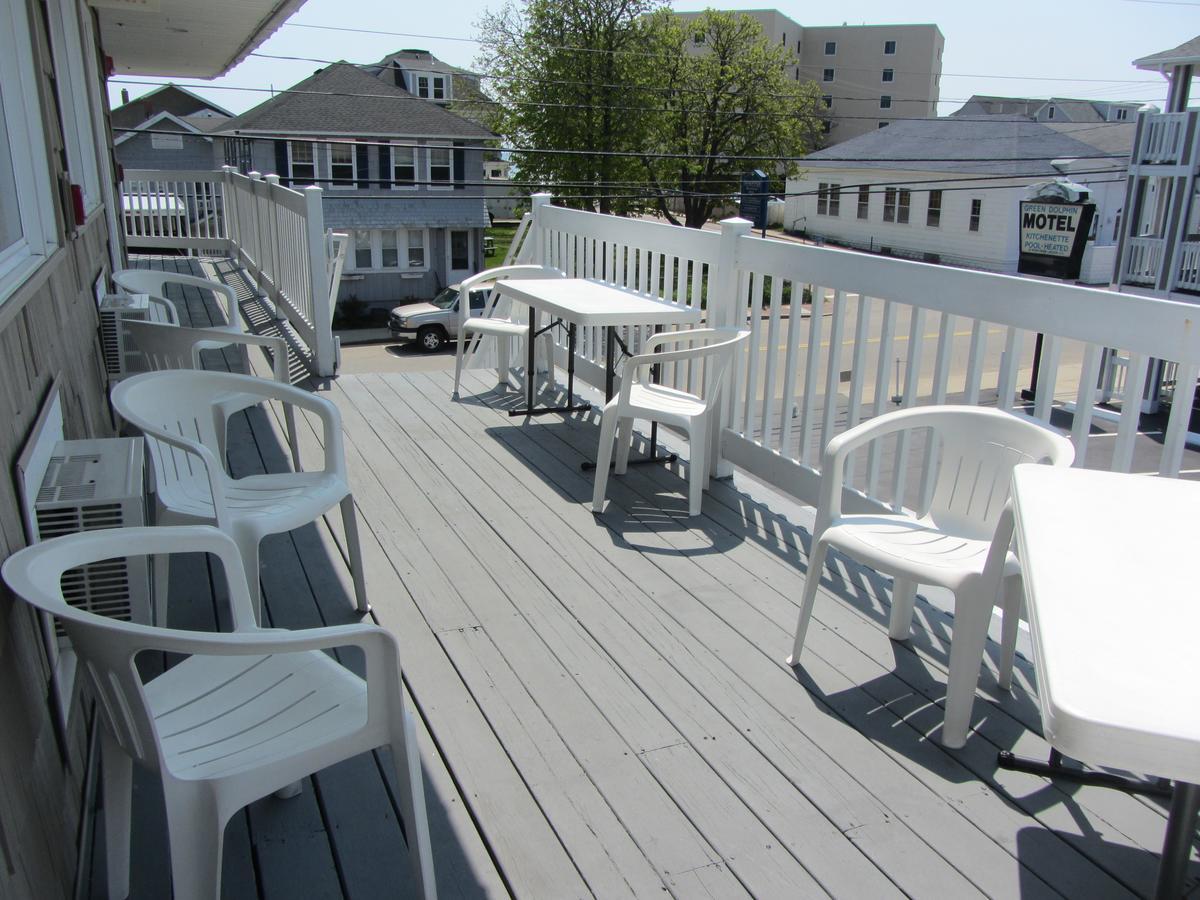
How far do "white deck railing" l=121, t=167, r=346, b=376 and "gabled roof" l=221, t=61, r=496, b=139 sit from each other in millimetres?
12316

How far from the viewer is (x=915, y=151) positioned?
27453 mm

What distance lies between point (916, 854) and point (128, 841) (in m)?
1.51

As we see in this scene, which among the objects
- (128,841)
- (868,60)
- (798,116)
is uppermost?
(868,60)

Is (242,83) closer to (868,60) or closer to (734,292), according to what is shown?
(734,292)

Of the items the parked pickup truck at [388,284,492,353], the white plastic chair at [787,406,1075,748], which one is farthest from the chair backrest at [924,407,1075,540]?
the parked pickup truck at [388,284,492,353]

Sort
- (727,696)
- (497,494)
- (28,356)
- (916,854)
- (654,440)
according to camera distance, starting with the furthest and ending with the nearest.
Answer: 1. (654,440)
2. (497,494)
3. (727,696)
4. (28,356)
5. (916,854)

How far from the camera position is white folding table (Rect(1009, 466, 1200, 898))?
1.00 m

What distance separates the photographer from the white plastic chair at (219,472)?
238 cm

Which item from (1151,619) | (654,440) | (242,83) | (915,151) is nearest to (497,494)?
(654,440)

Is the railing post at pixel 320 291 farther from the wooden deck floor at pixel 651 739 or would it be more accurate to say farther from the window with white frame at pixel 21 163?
the window with white frame at pixel 21 163

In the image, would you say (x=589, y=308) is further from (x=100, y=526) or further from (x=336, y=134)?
(x=336, y=134)

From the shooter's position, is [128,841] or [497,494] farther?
[497,494]

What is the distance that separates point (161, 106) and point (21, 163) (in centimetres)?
3091

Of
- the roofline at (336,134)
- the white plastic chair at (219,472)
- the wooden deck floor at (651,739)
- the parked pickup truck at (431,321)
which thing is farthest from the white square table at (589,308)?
the roofline at (336,134)
